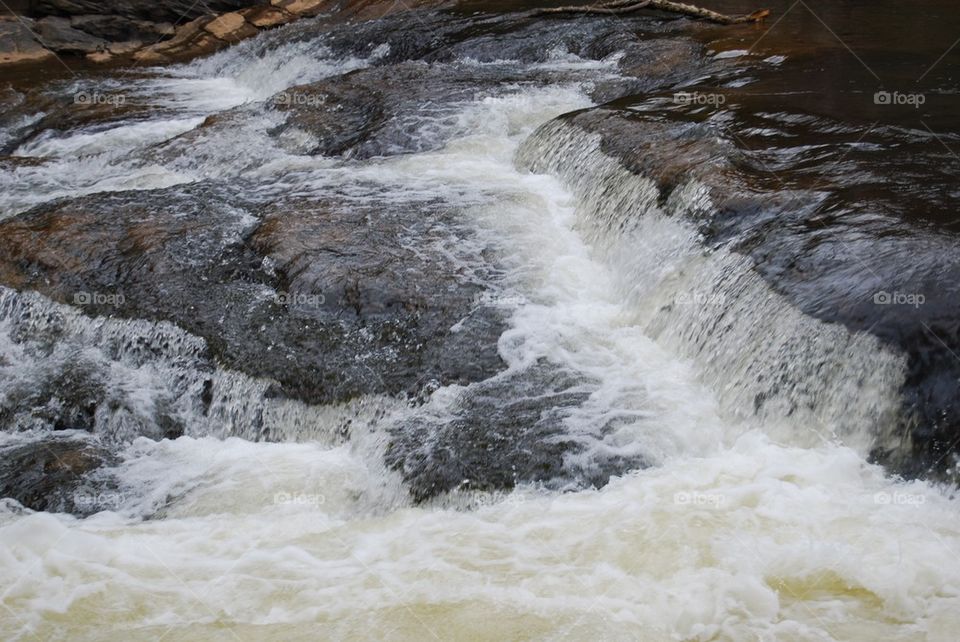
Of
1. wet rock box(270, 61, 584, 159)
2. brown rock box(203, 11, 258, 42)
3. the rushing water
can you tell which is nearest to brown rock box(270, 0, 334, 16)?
brown rock box(203, 11, 258, 42)

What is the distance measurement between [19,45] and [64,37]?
2.38 feet

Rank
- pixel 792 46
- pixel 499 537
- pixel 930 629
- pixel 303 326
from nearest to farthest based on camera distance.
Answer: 1. pixel 930 629
2. pixel 499 537
3. pixel 303 326
4. pixel 792 46

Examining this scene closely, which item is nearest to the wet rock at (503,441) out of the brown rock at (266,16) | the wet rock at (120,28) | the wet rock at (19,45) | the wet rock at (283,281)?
the wet rock at (283,281)

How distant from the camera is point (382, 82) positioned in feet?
36.1

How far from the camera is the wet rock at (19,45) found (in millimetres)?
15047

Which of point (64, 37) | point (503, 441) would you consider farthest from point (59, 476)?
point (64, 37)

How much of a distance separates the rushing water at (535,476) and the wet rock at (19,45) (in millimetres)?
8744

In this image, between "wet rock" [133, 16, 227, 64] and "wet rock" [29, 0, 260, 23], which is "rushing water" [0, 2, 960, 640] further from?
"wet rock" [29, 0, 260, 23]

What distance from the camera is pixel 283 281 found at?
6789mm

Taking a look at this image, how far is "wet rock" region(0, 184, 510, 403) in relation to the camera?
610 centimetres

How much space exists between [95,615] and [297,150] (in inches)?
252

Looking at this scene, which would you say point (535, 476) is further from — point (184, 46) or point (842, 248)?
point (184, 46)

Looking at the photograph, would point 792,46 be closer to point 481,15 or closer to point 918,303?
point 481,15

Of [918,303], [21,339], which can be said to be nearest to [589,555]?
[918,303]
